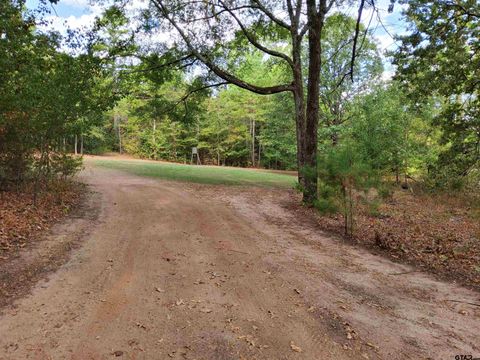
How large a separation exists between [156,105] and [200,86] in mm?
2236

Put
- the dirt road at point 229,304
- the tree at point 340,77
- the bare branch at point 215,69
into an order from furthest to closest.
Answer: the tree at point 340,77 → the bare branch at point 215,69 → the dirt road at point 229,304

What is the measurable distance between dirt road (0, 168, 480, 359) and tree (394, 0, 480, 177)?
619 cm

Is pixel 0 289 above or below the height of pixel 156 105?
below

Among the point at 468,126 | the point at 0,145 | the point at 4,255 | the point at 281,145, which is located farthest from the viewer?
the point at 281,145

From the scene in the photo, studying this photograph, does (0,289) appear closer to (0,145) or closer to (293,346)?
(293,346)

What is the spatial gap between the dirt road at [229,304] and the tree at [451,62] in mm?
6191

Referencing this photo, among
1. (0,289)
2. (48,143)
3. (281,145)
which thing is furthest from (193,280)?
(281,145)

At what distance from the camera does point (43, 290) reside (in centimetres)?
501

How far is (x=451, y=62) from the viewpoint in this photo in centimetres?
1154

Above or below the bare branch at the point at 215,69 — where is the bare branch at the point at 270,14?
above

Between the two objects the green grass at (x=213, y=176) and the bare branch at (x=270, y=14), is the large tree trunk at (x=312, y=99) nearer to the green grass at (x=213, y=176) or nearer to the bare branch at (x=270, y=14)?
the bare branch at (x=270, y=14)

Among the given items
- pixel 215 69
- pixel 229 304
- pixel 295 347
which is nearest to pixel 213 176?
pixel 215 69

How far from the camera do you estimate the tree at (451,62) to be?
10850 millimetres

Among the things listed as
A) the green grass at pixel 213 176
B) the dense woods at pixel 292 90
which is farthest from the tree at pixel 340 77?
the green grass at pixel 213 176
